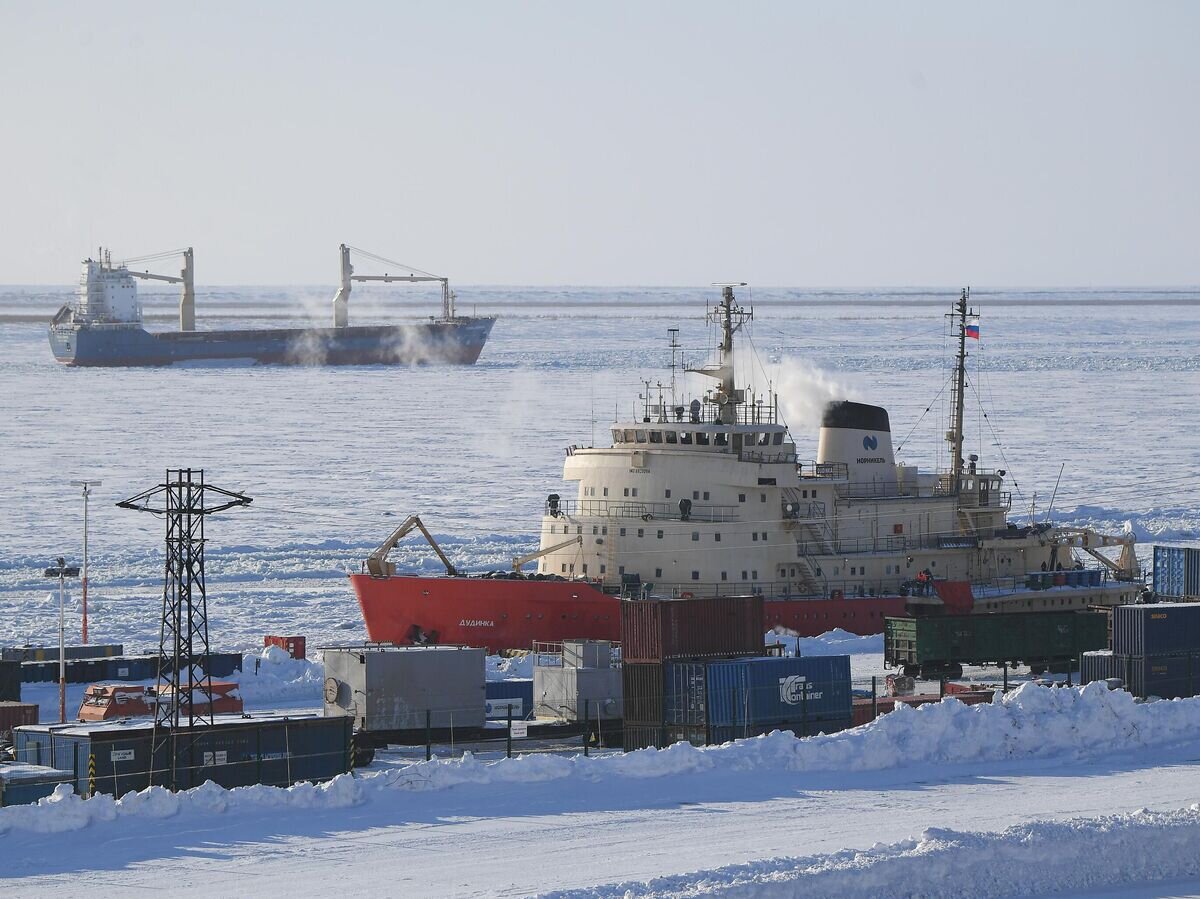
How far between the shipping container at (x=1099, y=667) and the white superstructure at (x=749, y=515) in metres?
11.8

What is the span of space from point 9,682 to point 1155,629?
2111 cm

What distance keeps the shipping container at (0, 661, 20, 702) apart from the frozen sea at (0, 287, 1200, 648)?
9969mm

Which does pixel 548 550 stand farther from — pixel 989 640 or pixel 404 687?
pixel 404 687

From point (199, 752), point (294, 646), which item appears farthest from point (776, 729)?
point (294, 646)

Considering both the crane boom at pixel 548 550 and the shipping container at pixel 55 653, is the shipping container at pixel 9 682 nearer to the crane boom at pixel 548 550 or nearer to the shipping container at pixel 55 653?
the shipping container at pixel 55 653

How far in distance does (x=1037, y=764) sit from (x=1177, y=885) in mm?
6438

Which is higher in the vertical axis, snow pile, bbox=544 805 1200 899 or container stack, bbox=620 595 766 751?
container stack, bbox=620 595 766 751

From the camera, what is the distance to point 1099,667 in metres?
36.7

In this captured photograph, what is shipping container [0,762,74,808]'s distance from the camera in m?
26.4

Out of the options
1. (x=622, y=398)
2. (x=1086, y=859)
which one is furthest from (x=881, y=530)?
(x=622, y=398)

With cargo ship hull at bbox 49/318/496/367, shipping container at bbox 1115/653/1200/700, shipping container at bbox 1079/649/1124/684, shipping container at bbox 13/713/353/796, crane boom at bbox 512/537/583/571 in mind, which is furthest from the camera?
cargo ship hull at bbox 49/318/496/367

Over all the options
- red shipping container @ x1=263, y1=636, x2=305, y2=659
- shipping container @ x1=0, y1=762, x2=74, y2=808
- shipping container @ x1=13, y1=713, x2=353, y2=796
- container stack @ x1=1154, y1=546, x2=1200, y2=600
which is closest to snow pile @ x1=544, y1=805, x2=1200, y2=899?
shipping container @ x1=13, y1=713, x2=353, y2=796

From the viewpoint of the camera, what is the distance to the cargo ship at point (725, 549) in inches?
1849

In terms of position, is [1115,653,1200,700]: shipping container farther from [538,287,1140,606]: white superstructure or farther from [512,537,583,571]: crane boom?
[512,537,583,571]: crane boom
